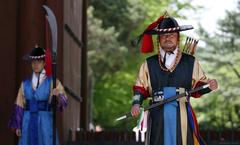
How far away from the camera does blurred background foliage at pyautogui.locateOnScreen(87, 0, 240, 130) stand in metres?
37.0

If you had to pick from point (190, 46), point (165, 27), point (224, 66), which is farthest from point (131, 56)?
point (165, 27)

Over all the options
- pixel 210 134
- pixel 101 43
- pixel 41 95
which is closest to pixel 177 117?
pixel 41 95

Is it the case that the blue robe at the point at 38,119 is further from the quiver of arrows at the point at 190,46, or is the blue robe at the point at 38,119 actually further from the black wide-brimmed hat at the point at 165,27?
the quiver of arrows at the point at 190,46

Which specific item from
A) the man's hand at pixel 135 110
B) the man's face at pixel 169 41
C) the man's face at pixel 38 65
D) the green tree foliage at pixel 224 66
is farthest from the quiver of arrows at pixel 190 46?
the green tree foliage at pixel 224 66

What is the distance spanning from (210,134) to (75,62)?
362cm

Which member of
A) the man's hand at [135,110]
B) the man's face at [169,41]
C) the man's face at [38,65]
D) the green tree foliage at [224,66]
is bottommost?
the man's hand at [135,110]

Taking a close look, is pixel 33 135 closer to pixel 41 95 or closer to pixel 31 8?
pixel 41 95

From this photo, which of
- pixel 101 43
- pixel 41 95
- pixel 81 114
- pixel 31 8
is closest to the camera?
pixel 41 95

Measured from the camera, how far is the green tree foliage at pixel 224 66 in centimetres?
3706

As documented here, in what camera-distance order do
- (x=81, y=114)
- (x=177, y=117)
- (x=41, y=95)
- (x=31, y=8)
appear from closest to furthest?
(x=177, y=117) < (x=41, y=95) < (x=31, y=8) < (x=81, y=114)

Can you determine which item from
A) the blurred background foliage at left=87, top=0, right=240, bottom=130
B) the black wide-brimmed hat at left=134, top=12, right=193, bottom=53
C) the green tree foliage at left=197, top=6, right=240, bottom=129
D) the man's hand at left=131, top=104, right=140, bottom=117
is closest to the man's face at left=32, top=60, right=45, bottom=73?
the black wide-brimmed hat at left=134, top=12, right=193, bottom=53

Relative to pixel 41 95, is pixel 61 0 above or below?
above

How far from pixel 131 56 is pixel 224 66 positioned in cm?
460

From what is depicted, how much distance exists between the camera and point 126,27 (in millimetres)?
38312
